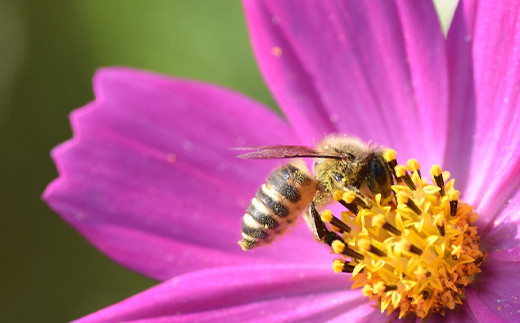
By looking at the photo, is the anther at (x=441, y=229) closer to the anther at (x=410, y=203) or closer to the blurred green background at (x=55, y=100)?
the anther at (x=410, y=203)

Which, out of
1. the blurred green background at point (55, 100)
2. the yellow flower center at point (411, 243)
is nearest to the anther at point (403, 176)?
the yellow flower center at point (411, 243)

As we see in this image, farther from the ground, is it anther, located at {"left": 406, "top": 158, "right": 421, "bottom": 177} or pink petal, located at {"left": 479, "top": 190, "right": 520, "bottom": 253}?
anther, located at {"left": 406, "top": 158, "right": 421, "bottom": 177}

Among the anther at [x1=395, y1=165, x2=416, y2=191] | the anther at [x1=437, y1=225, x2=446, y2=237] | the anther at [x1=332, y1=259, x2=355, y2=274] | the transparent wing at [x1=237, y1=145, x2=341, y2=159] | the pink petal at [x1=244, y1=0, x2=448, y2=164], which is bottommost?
the anther at [x1=332, y1=259, x2=355, y2=274]

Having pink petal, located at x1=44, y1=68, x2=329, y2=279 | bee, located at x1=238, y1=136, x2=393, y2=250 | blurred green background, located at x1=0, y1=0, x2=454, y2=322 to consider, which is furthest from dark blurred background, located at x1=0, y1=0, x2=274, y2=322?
bee, located at x1=238, y1=136, x2=393, y2=250

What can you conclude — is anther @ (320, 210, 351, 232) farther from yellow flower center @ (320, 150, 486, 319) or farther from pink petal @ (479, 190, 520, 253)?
pink petal @ (479, 190, 520, 253)

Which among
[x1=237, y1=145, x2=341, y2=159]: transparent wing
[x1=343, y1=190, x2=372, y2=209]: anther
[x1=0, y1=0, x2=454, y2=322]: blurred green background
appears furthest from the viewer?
[x1=0, y1=0, x2=454, y2=322]: blurred green background

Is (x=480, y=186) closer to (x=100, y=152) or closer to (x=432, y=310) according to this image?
(x=432, y=310)

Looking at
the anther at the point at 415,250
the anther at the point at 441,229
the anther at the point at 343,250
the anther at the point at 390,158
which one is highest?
the anther at the point at 390,158
